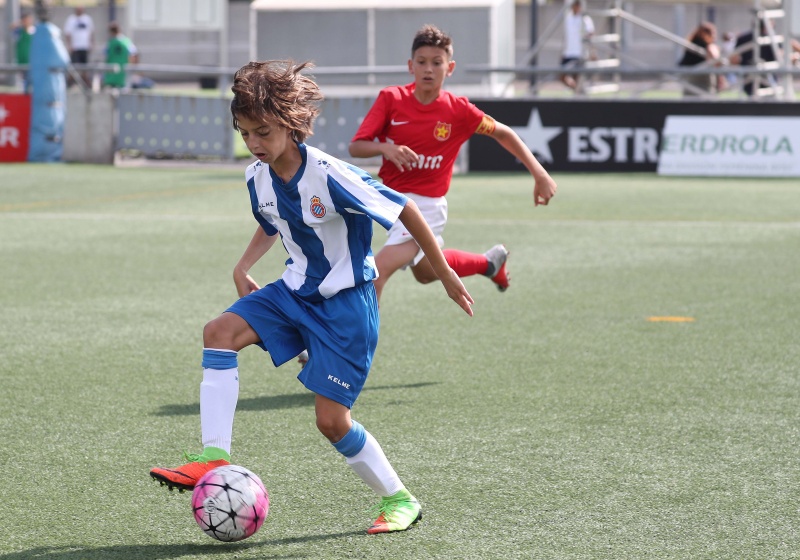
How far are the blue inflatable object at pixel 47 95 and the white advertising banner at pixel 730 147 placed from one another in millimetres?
9370

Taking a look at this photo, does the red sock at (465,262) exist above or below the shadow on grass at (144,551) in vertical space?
above

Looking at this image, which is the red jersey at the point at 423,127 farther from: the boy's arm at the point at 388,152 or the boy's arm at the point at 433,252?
the boy's arm at the point at 433,252

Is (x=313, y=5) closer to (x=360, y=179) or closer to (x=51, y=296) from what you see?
(x=51, y=296)

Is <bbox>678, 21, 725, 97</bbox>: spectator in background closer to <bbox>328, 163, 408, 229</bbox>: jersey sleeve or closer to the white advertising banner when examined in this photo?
the white advertising banner

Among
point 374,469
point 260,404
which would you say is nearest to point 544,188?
point 260,404

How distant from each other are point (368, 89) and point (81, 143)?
934cm

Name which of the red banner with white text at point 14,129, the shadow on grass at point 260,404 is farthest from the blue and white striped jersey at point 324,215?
the red banner with white text at point 14,129

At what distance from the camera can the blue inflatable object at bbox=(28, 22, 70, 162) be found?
66.5 ft

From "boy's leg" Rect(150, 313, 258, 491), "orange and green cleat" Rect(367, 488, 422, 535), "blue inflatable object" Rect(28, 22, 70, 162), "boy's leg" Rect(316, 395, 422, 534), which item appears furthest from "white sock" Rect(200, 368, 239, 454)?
"blue inflatable object" Rect(28, 22, 70, 162)

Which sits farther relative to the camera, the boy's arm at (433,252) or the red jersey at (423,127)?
the red jersey at (423,127)

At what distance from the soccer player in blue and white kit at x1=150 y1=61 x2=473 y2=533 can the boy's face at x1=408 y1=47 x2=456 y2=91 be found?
2.64 m

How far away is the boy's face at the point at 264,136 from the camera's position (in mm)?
4211

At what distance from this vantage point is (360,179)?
439cm

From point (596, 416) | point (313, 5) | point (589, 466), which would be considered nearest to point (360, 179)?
point (589, 466)
